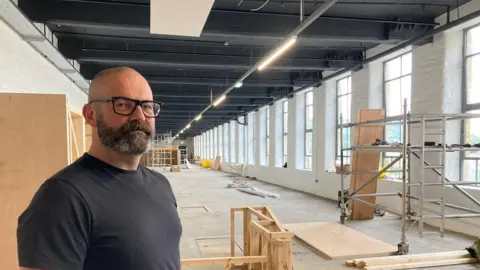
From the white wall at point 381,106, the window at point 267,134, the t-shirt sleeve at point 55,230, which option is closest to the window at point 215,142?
the window at point 267,134

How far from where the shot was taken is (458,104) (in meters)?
6.65

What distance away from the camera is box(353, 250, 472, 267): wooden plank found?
464cm

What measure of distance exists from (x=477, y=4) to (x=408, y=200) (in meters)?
3.56

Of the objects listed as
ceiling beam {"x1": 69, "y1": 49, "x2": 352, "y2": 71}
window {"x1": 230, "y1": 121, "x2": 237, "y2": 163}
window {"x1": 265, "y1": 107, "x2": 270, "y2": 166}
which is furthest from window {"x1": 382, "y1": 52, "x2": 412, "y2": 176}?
window {"x1": 230, "y1": 121, "x2": 237, "y2": 163}

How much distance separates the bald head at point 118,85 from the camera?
130 centimetres

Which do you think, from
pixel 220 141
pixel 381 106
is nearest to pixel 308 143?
pixel 381 106

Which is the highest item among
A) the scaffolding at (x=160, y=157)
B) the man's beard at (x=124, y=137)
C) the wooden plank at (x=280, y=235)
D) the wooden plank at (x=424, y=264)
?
the man's beard at (x=124, y=137)

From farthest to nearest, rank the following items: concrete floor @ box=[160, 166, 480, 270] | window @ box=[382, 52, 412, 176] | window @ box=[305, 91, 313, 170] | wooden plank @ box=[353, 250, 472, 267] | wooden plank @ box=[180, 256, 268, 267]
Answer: window @ box=[305, 91, 313, 170], window @ box=[382, 52, 412, 176], concrete floor @ box=[160, 166, 480, 270], wooden plank @ box=[353, 250, 472, 267], wooden plank @ box=[180, 256, 268, 267]

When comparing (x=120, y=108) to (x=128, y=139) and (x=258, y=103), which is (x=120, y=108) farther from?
(x=258, y=103)

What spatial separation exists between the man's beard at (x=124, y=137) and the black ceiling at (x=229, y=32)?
488 cm

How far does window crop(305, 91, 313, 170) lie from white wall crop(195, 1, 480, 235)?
199 mm

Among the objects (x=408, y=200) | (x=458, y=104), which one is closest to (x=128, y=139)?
(x=408, y=200)

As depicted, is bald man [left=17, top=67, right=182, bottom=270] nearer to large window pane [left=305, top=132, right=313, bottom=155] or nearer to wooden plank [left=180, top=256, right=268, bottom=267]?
wooden plank [left=180, top=256, right=268, bottom=267]

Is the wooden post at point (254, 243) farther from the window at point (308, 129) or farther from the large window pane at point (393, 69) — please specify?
the window at point (308, 129)
